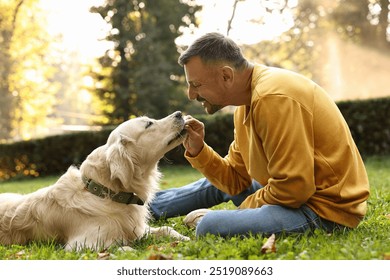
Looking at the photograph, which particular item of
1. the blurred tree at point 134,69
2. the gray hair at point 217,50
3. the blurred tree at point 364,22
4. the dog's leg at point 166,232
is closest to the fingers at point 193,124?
the gray hair at point 217,50

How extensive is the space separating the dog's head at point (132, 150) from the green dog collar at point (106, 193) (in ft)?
0.14

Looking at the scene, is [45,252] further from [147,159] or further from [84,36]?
[84,36]

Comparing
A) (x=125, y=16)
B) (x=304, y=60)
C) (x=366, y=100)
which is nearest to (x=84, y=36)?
(x=125, y=16)

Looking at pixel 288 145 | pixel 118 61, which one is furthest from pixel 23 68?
pixel 288 145

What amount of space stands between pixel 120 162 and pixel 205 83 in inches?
38.2

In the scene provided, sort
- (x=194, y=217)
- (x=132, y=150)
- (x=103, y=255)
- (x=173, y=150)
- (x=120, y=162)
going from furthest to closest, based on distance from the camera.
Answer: (x=173, y=150), (x=194, y=217), (x=132, y=150), (x=120, y=162), (x=103, y=255)

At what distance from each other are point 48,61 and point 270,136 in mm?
22719

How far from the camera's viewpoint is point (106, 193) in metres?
3.99

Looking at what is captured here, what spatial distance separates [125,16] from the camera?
20219mm

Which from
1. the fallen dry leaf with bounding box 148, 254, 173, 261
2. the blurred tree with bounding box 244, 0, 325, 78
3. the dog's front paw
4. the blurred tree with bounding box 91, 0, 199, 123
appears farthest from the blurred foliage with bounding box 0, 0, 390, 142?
the fallen dry leaf with bounding box 148, 254, 173, 261

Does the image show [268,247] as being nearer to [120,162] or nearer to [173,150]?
[120,162]

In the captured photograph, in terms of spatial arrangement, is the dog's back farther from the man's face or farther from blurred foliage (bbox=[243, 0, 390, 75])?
blurred foliage (bbox=[243, 0, 390, 75])

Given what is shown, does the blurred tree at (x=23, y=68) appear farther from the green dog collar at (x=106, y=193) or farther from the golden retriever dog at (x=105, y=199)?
the green dog collar at (x=106, y=193)

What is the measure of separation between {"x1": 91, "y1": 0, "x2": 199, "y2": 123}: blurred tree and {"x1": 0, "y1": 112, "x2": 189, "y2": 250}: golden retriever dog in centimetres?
1569
